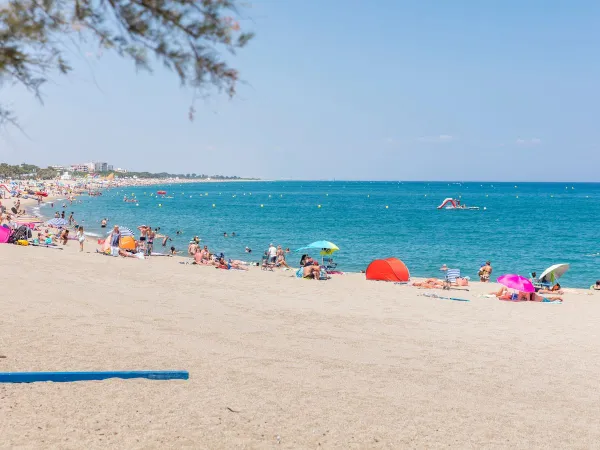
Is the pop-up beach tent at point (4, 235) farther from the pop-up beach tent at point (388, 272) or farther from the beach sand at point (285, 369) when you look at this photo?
the pop-up beach tent at point (388, 272)

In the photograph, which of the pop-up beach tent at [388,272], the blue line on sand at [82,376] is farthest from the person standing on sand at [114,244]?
the blue line on sand at [82,376]

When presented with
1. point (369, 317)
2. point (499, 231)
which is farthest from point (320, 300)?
point (499, 231)

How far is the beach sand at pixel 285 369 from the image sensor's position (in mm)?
5785

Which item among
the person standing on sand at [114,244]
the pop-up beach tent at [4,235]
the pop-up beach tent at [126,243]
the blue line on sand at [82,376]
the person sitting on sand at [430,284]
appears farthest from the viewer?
the pop-up beach tent at [126,243]

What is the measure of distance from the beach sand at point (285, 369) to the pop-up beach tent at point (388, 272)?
6.08 m

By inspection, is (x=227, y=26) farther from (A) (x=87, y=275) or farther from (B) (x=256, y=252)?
(B) (x=256, y=252)

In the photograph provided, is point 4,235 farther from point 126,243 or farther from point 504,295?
point 504,295

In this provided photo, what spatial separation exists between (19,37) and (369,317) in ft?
32.1

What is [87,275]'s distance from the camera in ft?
51.9

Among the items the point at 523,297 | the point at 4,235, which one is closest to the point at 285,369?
the point at 523,297

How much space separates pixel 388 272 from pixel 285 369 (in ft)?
45.4

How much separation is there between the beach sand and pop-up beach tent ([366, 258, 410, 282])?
19.9ft

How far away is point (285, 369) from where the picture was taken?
8.01 m

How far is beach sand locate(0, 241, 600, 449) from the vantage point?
579 cm
